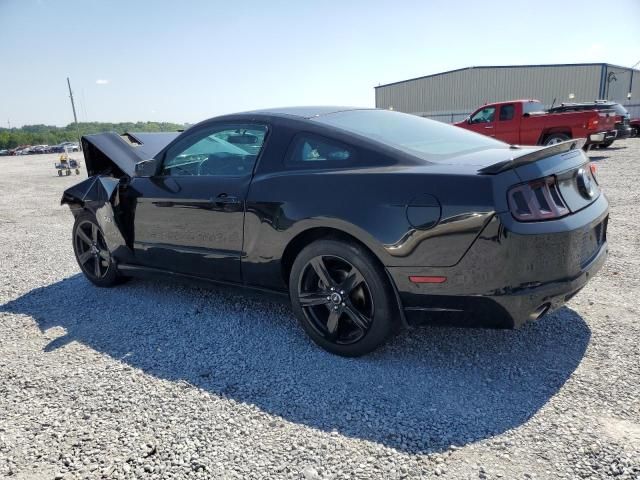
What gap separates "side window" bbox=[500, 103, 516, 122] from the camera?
44.8 ft

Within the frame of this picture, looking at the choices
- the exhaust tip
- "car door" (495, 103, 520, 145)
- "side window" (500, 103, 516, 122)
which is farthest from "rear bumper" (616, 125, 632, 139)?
the exhaust tip

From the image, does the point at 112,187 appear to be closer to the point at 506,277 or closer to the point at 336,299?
the point at 336,299

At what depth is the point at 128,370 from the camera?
2.94 metres

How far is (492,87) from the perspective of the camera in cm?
3284

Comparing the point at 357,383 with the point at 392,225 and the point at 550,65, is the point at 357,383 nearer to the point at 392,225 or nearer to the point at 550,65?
the point at 392,225

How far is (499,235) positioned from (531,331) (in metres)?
1.16

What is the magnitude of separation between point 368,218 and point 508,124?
41.7 ft

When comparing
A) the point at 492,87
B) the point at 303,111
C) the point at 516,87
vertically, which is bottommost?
the point at 303,111

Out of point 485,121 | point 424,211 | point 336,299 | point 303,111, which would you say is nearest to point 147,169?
point 303,111

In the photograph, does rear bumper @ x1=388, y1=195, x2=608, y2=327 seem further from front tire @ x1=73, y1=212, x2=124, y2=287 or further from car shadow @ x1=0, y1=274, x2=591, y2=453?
front tire @ x1=73, y1=212, x2=124, y2=287

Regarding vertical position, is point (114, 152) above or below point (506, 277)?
above

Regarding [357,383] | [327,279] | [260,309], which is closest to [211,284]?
[260,309]

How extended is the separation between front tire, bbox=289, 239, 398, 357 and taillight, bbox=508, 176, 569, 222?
2.57ft

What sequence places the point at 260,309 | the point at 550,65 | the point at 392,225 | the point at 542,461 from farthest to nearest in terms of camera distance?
the point at 550,65, the point at 260,309, the point at 392,225, the point at 542,461
